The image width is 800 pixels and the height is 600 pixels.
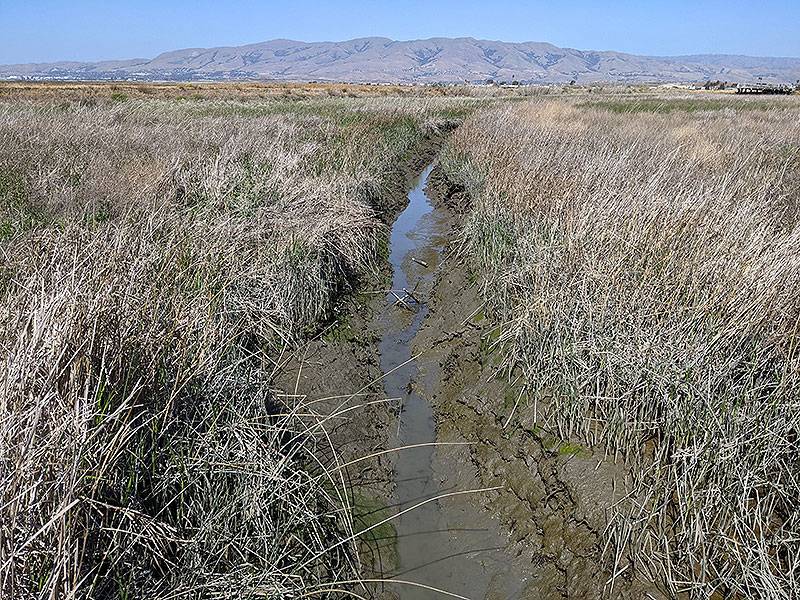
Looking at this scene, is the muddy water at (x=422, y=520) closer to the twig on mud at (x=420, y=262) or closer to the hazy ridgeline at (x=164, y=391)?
the hazy ridgeline at (x=164, y=391)

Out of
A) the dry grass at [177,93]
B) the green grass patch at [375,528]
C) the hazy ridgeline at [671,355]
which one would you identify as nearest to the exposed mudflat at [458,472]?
the green grass patch at [375,528]

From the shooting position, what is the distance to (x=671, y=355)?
3652 mm

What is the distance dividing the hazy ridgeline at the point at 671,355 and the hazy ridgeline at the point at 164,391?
1816mm

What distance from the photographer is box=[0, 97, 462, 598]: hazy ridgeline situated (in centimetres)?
212

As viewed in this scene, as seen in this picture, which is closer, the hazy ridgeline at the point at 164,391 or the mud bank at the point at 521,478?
the hazy ridgeline at the point at 164,391

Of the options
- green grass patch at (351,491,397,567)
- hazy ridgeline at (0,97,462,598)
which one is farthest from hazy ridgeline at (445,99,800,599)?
hazy ridgeline at (0,97,462,598)

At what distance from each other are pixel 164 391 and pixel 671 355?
303 centimetres

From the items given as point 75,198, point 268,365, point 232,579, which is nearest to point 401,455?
point 268,365

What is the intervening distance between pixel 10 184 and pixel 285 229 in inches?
139

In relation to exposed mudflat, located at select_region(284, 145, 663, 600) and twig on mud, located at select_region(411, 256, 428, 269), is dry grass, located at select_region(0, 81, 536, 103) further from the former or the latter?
exposed mudflat, located at select_region(284, 145, 663, 600)

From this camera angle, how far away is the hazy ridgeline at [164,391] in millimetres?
2119

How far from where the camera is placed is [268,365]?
5137 millimetres

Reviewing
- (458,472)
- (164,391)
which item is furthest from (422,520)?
(164,391)

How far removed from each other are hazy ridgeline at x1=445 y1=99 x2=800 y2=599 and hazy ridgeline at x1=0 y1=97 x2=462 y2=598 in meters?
1.82
